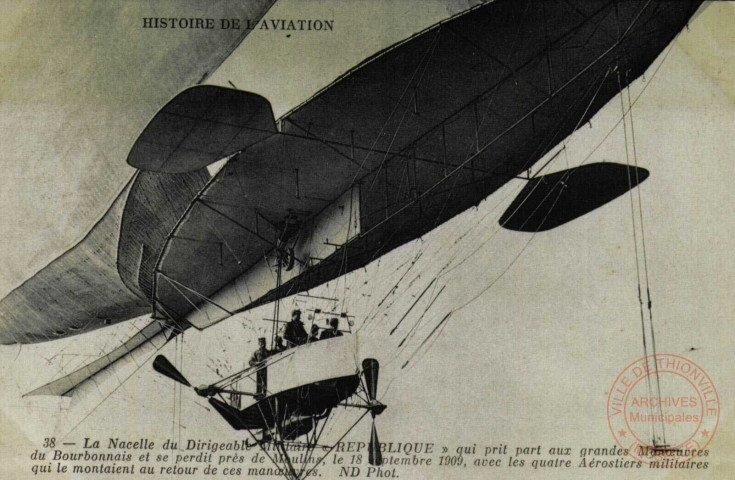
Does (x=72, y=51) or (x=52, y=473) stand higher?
(x=72, y=51)

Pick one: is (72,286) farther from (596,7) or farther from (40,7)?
(596,7)

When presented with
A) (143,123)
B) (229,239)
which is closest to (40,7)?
(143,123)

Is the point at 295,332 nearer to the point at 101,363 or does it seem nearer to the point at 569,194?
the point at 101,363

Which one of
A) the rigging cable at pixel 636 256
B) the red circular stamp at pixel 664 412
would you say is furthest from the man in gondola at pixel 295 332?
the rigging cable at pixel 636 256

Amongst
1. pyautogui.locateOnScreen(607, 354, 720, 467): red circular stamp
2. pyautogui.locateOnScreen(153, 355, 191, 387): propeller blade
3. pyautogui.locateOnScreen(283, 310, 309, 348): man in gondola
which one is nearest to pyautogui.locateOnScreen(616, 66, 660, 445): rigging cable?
pyautogui.locateOnScreen(607, 354, 720, 467): red circular stamp

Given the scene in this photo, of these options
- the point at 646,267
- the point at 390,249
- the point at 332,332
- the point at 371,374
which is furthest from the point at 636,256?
the point at 332,332

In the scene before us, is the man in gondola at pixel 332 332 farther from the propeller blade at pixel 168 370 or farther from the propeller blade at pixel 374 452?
the propeller blade at pixel 168 370

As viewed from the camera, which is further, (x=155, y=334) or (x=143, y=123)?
(x=155, y=334)
